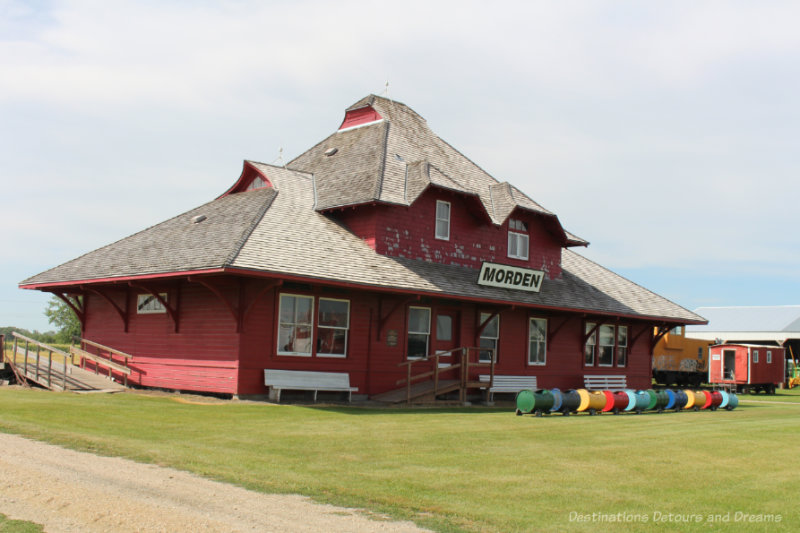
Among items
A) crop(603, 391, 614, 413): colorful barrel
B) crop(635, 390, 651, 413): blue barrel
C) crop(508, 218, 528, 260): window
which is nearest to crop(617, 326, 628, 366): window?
crop(508, 218, 528, 260): window

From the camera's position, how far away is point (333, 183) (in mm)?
26453

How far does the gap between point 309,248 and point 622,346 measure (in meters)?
17.0

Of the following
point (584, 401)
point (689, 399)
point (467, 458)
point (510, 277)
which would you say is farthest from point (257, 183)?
point (467, 458)

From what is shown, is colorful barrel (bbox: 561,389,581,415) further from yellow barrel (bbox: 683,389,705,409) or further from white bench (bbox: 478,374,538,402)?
yellow barrel (bbox: 683,389,705,409)

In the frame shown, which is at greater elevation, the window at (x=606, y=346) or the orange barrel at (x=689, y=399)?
the window at (x=606, y=346)

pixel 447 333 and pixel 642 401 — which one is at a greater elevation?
pixel 447 333

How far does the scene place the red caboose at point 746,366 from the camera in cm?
4234

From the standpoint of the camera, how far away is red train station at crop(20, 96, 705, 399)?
68.0 ft

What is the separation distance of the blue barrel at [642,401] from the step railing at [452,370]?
449 cm

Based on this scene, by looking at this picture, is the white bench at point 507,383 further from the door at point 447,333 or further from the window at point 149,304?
the window at point 149,304

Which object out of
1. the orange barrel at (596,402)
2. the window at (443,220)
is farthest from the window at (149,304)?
the orange barrel at (596,402)

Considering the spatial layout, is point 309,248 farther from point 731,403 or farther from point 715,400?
point 731,403

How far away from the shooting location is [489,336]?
26531 millimetres

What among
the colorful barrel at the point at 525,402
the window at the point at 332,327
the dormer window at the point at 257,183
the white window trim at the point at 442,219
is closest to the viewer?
the colorful barrel at the point at 525,402
